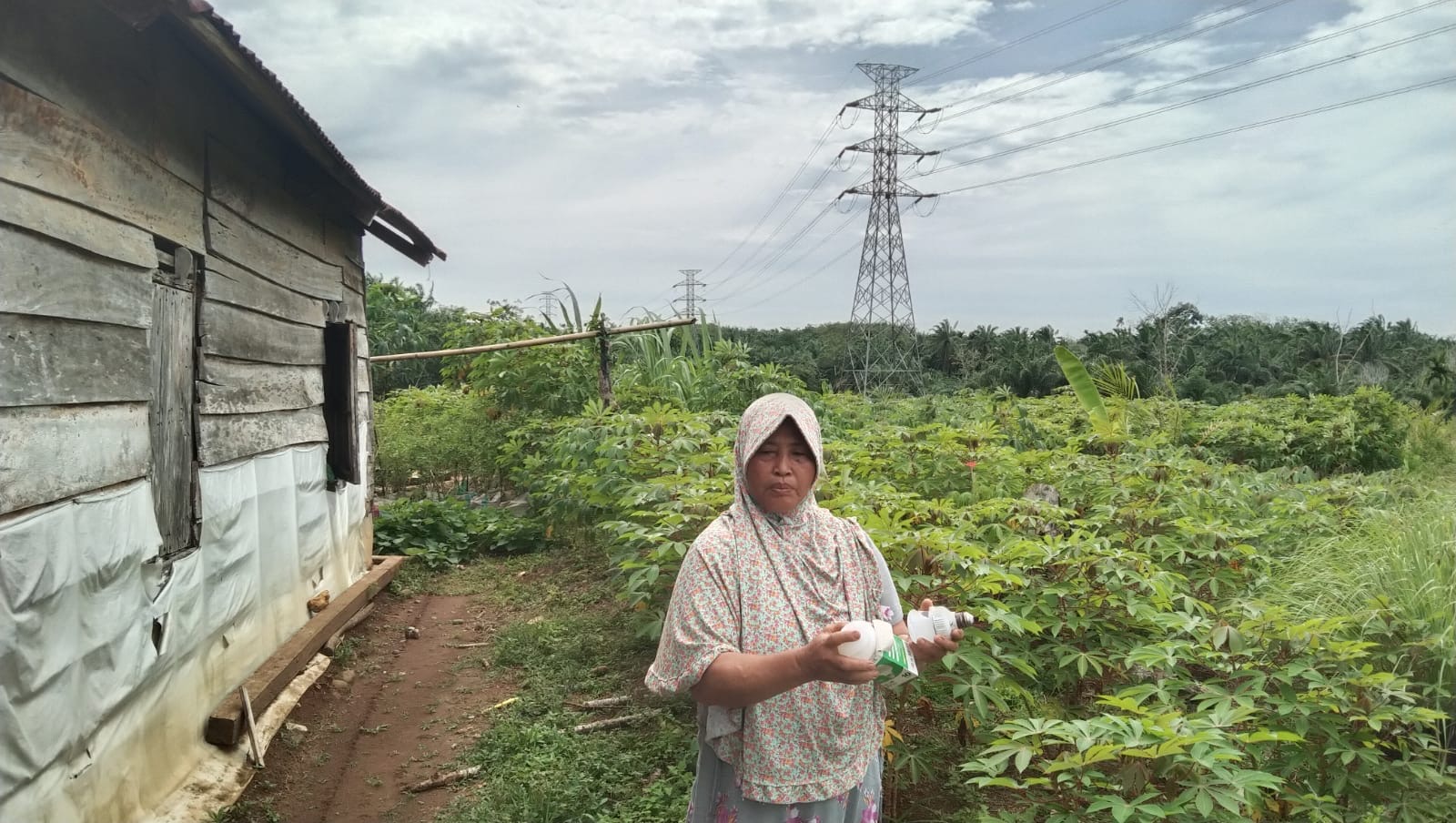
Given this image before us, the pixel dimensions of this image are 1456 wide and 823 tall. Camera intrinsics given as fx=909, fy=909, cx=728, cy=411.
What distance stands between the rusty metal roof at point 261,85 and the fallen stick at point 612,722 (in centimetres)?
336

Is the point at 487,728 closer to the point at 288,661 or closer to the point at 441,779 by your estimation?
the point at 441,779

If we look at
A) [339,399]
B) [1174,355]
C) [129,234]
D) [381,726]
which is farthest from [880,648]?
[1174,355]

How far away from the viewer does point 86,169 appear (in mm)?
3143

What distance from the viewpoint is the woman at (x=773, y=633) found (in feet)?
6.08

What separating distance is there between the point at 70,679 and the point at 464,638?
3655 millimetres

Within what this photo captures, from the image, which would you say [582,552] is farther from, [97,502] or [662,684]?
[662,684]

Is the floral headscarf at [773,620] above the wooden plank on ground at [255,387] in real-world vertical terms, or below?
below

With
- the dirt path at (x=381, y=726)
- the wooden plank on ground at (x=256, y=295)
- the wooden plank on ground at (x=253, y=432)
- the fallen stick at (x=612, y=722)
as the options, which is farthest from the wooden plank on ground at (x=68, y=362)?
the fallen stick at (x=612, y=722)

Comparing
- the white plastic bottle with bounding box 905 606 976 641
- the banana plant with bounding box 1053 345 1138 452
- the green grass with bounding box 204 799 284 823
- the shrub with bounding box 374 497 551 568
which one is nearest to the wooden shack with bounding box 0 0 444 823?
the green grass with bounding box 204 799 284 823

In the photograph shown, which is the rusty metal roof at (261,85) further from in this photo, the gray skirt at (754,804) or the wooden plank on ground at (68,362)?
the gray skirt at (754,804)

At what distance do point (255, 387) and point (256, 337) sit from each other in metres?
0.28

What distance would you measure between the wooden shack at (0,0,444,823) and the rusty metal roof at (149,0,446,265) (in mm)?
12

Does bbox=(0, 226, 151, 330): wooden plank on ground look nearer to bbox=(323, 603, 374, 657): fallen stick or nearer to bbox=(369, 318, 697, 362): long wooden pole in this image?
bbox=(323, 603, 374, 657): fallen stick

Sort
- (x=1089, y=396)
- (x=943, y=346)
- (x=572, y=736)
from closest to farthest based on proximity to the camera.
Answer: (x=572, y=736)
(x=1089, y=396)
(x=943, y=346)
